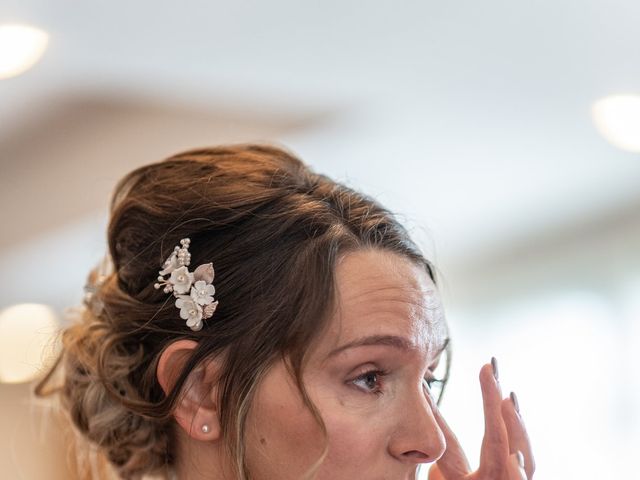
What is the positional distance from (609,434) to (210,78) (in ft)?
9.84

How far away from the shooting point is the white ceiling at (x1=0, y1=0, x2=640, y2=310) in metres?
3.38

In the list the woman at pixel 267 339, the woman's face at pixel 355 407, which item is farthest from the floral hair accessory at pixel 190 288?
the woman's face at pixel 355 407

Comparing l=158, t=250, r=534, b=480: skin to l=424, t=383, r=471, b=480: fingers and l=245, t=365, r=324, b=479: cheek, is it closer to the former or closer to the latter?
l=245, t=365, r=324, b=479: cheek

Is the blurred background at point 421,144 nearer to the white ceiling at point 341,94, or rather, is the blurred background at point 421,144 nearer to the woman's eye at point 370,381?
the white ceiling at point 341,94

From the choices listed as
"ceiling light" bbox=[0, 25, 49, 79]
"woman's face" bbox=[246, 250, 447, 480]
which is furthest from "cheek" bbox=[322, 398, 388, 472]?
"ceiling light" bbox=[0, 25, 49, 79]

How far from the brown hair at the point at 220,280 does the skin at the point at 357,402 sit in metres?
0.02

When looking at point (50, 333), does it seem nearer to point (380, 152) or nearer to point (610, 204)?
point (380, 152)

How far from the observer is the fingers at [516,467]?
163 centimetres

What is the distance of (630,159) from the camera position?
17.0 ft

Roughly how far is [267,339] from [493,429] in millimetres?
388

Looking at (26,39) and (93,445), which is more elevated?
(26,39)

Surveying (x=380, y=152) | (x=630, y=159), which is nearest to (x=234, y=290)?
(x=380, y=152)

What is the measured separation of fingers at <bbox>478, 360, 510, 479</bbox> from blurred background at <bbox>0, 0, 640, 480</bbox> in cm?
35

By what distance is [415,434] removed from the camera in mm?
1590
